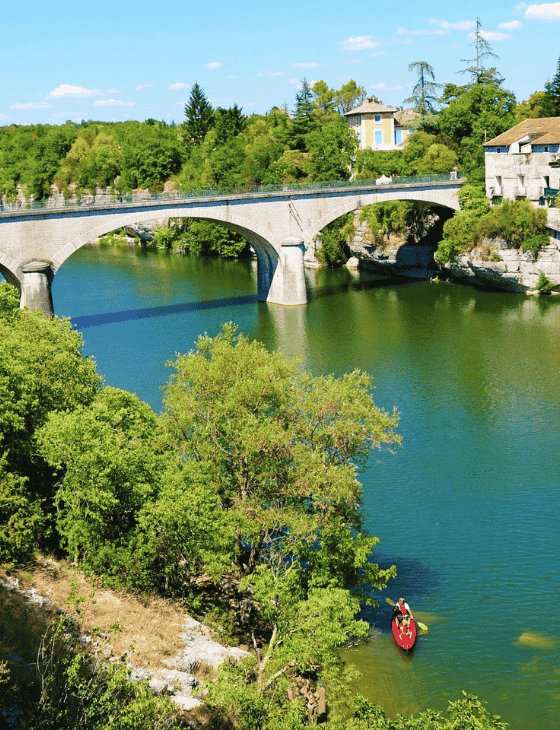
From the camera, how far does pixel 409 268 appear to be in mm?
79188

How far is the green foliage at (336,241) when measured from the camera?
8356cm

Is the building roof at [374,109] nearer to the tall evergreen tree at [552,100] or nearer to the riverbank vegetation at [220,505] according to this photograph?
the tall evergreen tree at [552,100]

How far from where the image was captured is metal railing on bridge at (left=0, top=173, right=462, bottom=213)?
57.9m

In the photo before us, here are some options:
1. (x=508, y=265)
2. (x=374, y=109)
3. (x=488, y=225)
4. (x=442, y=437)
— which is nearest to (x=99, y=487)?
(x=442, y=437)

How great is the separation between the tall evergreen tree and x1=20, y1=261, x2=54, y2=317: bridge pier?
163 feet

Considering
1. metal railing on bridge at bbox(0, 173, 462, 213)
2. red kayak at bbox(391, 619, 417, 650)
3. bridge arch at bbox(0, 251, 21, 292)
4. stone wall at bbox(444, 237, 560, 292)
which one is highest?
metal railing on bridge at bbox(0, 173, 462, 213)

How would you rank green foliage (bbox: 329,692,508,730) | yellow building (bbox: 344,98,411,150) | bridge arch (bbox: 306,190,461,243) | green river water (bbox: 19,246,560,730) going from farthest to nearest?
1. yellow building (bbox: 344,98,411,150)
2. bridge arch (bbox: 306,190,461,243)
3. green river water (bbox: 19,246,560,730)
4. green foliage (bbox: 329,692,508,730)

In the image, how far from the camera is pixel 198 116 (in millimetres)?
122312

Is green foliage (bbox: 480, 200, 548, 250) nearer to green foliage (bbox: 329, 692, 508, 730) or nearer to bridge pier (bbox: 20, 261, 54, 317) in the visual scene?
bridge pier (bbox: 20, 261, 54, 317)

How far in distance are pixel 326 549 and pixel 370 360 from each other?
2826cm

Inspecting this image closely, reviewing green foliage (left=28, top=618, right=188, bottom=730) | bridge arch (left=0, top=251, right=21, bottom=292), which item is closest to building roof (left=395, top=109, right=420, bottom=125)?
bridge arch (left=0, top=251, right=21, bottom=292)

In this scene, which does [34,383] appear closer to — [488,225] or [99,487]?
[99,487]

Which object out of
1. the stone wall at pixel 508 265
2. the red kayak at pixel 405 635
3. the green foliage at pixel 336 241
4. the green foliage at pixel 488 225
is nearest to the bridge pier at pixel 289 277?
the green foliage at pixel 488 225

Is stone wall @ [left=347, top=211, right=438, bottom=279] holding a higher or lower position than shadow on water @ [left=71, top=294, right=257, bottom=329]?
higher
